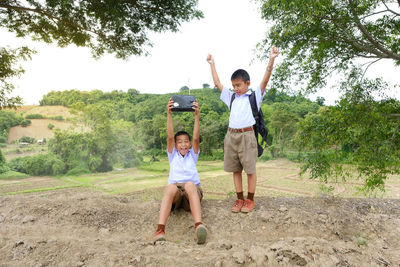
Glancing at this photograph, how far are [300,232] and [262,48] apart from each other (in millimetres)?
3556

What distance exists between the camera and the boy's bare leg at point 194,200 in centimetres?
247

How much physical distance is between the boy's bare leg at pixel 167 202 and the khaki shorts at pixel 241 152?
0.76m

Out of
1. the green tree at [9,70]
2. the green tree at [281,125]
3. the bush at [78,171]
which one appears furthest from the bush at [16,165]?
the green tree at [281,125]

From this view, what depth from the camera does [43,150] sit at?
1386cm

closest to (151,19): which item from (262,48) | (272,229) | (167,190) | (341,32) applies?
(262,48)

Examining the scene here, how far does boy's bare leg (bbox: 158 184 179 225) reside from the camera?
2.46 meters

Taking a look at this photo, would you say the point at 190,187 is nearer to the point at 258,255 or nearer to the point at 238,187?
the point at 238,187

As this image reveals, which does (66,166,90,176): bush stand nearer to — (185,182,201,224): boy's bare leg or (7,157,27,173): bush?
(7,157,27,173): bush

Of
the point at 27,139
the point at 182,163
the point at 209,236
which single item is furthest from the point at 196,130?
the point at 27,139

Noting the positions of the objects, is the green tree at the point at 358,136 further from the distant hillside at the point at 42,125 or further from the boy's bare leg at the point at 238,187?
the distant hillside at the point at 42,125

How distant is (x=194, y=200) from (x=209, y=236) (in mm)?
496

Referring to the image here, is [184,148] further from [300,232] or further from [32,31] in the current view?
[32,31]

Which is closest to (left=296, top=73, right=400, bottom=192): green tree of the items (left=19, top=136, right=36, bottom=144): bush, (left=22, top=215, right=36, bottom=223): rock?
(left=22, top=215, right=36, bottom=223): rock

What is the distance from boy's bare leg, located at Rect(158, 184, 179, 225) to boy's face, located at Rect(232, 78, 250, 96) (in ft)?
4.34
